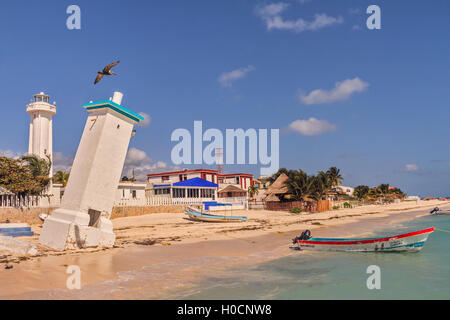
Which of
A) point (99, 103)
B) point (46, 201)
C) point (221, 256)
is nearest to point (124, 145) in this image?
point (99, 103)

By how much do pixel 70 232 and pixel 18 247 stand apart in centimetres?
168

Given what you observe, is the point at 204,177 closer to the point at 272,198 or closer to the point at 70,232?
the point at 272,198

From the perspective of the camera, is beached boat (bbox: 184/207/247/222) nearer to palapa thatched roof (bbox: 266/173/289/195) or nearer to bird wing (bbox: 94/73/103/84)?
palapa thatched roof (bbox: 266/173/289/195)

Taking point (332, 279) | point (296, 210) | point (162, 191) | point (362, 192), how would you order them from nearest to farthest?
point (332, 279)
point (296, 210)
point (162, 191)
point (362, 192)

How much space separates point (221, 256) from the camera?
13.2m

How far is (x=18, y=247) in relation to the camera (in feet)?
36.2

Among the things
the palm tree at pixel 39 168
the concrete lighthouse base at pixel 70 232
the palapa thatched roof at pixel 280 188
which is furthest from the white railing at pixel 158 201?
the concrete lighthouse base at pixel 70 232

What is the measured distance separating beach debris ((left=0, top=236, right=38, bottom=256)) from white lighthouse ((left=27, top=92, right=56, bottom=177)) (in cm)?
2787

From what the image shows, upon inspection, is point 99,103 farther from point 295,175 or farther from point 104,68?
point 295,175

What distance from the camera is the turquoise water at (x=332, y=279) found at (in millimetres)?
8430

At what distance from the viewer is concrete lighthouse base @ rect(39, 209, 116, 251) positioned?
12.0 meters

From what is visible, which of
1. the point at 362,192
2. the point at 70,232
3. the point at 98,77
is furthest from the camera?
the point at 362,192

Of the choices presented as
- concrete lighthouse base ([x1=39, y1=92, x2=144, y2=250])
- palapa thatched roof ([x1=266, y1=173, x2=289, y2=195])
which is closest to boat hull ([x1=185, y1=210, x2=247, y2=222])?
concrete lighthouse base ([x1=39, y1=92, x2=144, y2=250])

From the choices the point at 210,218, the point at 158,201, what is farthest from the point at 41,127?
the point at 210,218
